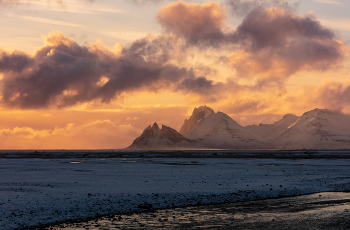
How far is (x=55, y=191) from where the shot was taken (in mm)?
35656

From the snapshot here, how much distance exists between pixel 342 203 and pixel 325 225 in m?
9.09

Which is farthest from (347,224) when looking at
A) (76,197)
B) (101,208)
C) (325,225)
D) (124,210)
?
(76,197)

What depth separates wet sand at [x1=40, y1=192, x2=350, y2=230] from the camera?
22.7 metres

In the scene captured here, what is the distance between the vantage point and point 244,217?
2528cm

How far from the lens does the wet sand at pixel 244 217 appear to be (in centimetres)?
2267

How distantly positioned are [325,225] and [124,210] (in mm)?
14772

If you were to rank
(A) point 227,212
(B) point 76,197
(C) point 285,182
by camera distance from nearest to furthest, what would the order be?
(A) point 227,212 → (B) point 76,197 → (C) point 285,182

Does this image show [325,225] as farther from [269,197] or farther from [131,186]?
[131,186]

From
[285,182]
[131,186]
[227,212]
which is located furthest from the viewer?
[285,182]

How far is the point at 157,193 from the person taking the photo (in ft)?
115

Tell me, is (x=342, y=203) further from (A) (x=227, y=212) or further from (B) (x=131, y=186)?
(B) (x=131, y=186)

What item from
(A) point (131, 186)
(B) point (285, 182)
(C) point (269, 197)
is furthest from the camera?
(B) point (285, 182)

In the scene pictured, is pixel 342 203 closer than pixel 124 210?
No

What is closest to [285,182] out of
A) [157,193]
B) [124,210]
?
[157,193]
